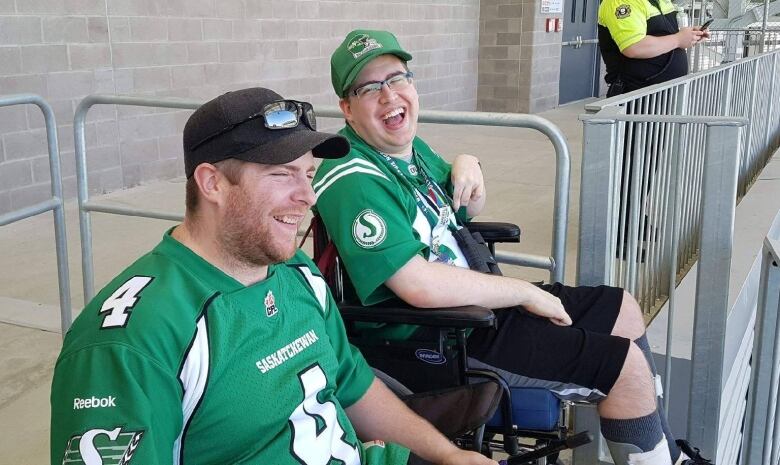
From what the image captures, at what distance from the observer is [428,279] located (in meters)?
1.84

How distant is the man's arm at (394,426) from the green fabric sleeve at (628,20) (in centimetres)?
310

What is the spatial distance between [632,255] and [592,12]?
12573mm

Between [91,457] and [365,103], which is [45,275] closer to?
[365,103]

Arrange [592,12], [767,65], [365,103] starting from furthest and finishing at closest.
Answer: [592,12], [767,65], [365,103]

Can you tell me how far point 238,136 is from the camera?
1.29 m

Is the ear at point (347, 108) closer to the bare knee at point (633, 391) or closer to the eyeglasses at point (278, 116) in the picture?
the eyeglasses at point (278, 116)

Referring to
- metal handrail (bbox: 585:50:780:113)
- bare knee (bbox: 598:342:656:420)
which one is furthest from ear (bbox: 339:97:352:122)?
bare knee (bbox: 598:342:656:420)

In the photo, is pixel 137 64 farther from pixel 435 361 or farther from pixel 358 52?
pixel 435 361

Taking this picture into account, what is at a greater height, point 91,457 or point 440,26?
point 440,26

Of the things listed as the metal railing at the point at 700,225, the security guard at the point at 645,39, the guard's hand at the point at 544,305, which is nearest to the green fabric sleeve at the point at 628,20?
the security guard at the point at 645,39

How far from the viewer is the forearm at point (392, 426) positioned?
1.60 metres

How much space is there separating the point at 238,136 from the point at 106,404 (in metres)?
0.47

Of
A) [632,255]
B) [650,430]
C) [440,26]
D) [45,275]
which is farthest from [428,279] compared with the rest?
[440,26]

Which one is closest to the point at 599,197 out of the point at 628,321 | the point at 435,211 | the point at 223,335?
the point at 628,321
